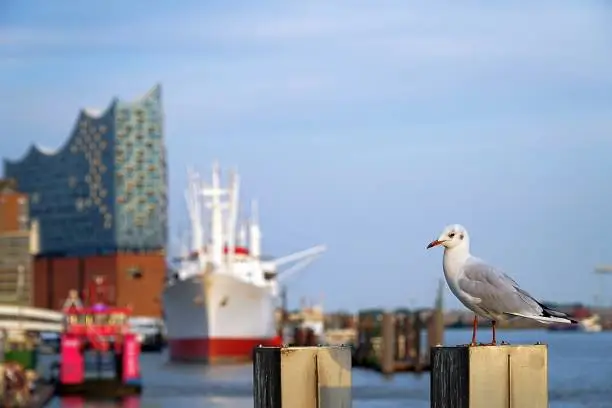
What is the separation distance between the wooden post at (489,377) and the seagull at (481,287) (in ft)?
2.30

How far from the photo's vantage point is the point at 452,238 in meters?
10.6

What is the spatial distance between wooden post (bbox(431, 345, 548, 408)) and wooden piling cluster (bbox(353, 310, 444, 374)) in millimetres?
67175

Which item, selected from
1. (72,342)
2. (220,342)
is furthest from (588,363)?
(72,342)

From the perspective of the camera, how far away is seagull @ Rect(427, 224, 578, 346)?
1050 centimetres

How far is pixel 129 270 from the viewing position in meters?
192

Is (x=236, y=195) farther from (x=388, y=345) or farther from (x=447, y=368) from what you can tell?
(x=447, y=368)

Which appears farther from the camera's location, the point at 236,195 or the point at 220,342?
the point at 236,195

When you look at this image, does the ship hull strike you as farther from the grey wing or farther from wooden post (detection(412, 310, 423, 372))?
the grey wing

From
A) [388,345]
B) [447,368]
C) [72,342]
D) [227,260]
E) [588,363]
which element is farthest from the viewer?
[227,260]

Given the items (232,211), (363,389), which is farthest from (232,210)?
(363,389)

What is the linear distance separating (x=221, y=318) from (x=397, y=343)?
16.6 m

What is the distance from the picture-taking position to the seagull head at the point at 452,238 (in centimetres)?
1053

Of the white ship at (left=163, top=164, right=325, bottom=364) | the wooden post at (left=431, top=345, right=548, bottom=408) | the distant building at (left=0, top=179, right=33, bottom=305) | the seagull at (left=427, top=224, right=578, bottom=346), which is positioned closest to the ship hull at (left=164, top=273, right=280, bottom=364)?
the white ship at (left=163, top=164, right=325, bottom=364)

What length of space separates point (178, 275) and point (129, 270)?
262 ft
